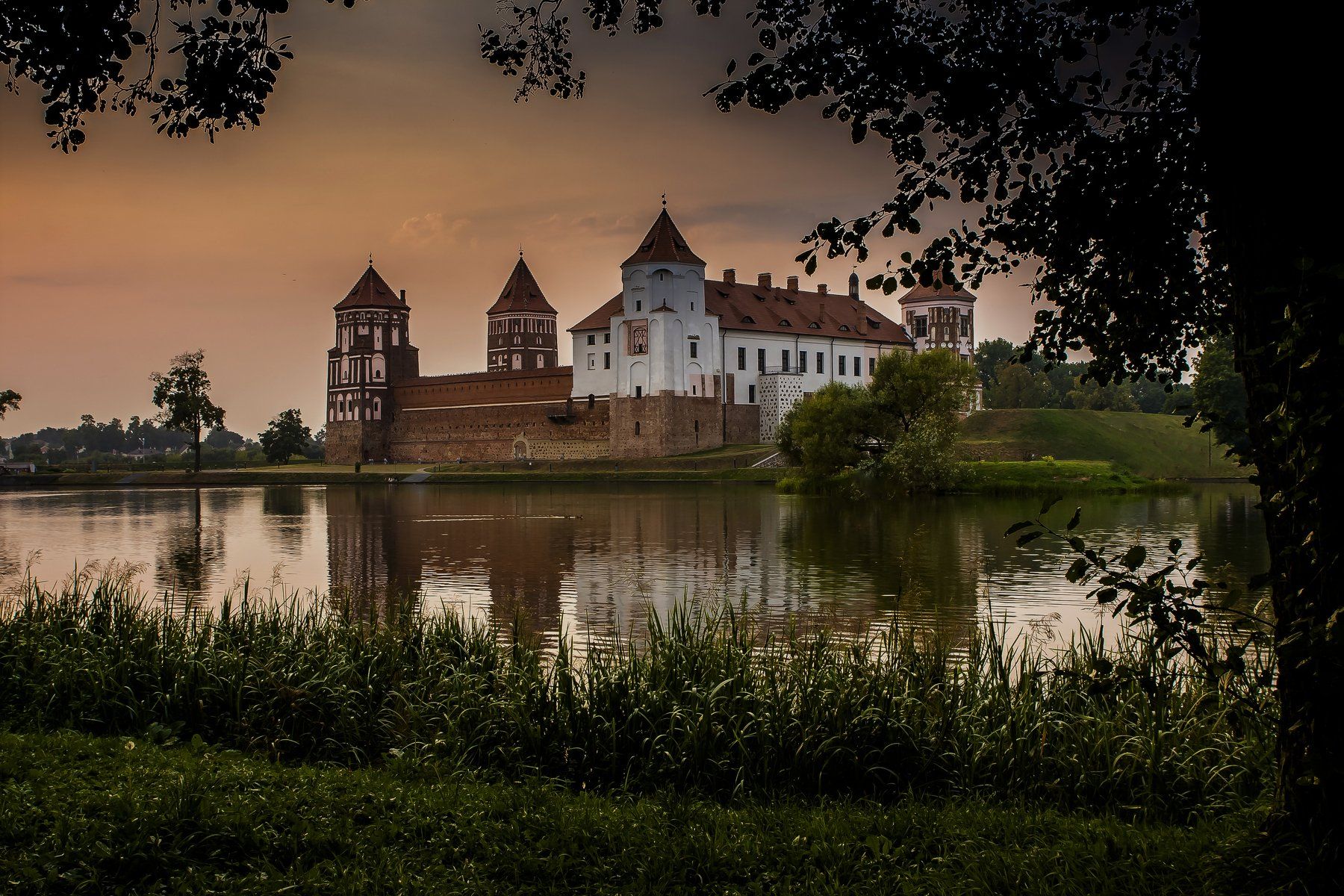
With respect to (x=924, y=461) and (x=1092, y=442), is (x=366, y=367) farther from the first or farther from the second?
(x=924, y=461)

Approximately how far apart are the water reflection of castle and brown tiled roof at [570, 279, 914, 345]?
104 feet

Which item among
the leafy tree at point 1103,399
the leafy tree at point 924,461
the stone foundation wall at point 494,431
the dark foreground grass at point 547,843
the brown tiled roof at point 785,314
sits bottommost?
the dark foreground grass at point 547,843

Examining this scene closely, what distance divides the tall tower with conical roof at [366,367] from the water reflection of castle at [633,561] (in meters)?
43.5

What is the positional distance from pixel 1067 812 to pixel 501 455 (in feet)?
207

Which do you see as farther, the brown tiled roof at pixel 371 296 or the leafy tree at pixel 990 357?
the leafy tree at pixel 990 357

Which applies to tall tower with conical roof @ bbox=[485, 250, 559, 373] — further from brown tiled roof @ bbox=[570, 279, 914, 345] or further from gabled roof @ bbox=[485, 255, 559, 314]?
brown tiled roof @ bbox=[570, 279, 914, 345]

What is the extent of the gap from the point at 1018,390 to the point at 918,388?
44.7 meters

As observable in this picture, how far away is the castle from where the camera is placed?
60094 millimetres

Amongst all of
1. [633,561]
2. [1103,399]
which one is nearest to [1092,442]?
[1103,399]

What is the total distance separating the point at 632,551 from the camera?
1873 centimetres

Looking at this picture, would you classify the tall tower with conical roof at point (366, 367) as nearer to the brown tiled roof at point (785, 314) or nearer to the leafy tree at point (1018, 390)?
the brown tiled roof at point (785, 314)

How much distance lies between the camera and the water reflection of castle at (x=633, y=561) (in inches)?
470

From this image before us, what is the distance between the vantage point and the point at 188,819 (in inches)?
166

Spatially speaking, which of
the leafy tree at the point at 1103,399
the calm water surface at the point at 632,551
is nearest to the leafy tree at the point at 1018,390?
the leafy tree at the point at 1103,399
